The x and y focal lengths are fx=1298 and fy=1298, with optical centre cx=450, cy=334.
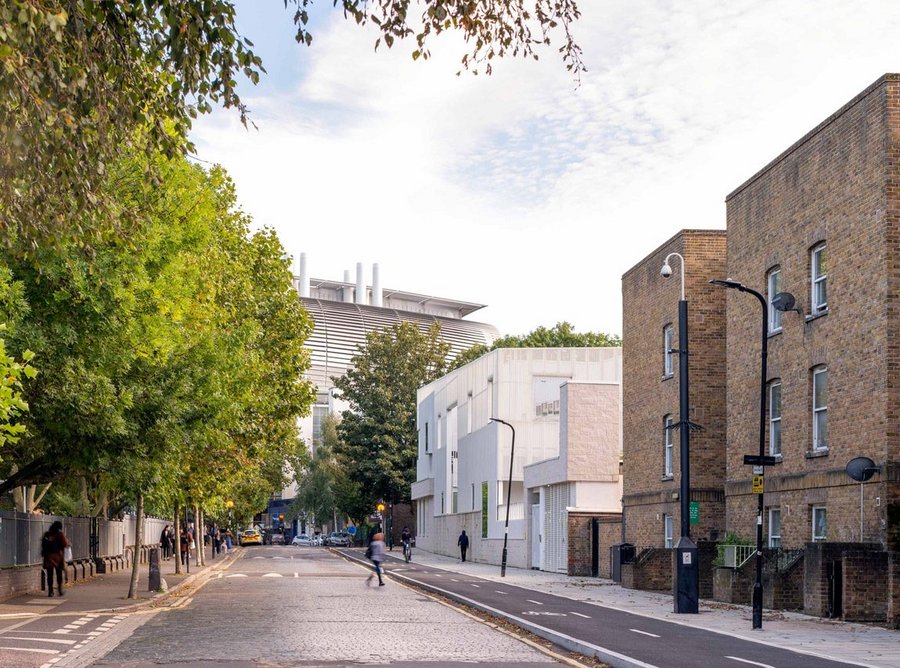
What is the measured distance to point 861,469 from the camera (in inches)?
974

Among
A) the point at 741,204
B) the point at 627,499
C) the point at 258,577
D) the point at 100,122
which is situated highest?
the point at 741,204

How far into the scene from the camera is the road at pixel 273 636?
1650 centimetres

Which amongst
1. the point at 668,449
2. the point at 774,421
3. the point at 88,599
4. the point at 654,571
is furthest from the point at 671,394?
the point at 88,599

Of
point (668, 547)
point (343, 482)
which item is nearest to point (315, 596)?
point (668, 547)

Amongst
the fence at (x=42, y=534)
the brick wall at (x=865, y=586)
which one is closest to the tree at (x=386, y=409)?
the fence at (x=42, y=534)

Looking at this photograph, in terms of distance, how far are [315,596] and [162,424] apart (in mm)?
9442

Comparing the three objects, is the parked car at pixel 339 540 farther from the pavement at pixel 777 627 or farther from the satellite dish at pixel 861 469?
the satellite dish at pixel 861 469

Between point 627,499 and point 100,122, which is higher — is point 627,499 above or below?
below

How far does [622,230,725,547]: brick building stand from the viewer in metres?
37.7

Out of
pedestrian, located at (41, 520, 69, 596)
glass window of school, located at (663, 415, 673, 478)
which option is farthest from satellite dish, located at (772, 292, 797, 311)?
Answer: pedestrian, located at (41, 520, 69, 596)

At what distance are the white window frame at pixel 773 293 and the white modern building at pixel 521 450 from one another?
18.8m

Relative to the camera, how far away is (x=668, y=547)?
38.3 meters

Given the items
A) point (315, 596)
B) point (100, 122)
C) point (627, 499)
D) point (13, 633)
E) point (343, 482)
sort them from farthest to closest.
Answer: point (343, 482)
point (627, 499)
point (315, 596)
point (13, 633)
point (100, 122)

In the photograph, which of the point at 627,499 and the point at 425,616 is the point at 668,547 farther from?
the point at 425,616
